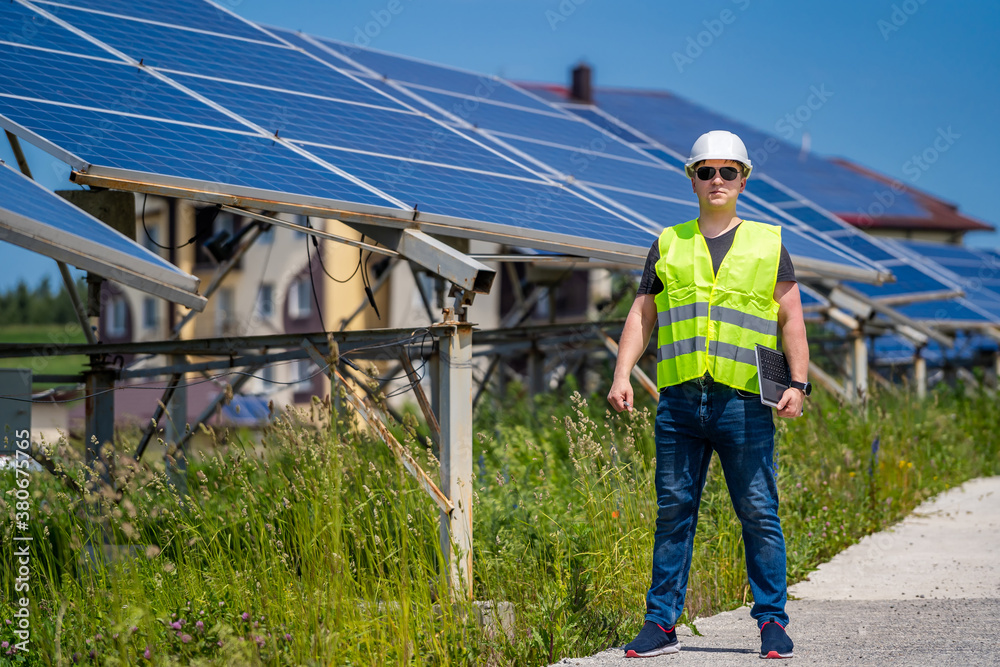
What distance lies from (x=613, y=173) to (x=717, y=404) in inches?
230

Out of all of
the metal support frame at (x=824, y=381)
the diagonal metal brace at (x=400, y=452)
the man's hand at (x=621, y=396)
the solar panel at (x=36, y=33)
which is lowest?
the diagonal metal brace at (x=400, y=452)

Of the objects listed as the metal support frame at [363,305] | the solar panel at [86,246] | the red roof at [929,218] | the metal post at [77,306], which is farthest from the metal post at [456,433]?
the red roof at [929,218]

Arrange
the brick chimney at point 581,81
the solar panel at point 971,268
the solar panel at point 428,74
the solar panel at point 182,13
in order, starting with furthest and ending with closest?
the brick chimney at point 581,81 → the solar panel at point 971,268 → the solar panel at point 428,74 → the solar panel at point 182,13

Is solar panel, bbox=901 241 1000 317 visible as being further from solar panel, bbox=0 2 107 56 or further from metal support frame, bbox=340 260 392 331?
solar panel, bbox=0 2 107 56

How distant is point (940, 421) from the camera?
10.9 m

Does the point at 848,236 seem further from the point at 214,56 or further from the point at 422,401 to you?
the point at 422,401

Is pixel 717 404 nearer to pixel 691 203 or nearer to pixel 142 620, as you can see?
pixel 142 620

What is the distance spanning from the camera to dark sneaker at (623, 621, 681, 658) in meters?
4.47

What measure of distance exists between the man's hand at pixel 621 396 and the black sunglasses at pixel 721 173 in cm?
91

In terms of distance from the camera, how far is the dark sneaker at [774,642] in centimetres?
440

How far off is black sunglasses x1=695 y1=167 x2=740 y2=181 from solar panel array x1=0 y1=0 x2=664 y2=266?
5.55 ft

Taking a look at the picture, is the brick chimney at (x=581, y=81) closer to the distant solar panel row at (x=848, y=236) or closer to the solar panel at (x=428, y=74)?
the distant solar panel row at (x=848, y=236)

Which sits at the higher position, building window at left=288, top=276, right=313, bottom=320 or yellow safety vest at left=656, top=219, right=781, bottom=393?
building window at left=288, top=276, right=313, bottom=320

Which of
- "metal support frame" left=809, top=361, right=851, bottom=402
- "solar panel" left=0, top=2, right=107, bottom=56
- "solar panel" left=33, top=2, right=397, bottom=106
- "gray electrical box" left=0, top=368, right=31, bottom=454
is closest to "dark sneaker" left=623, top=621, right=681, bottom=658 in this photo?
"gray electrical box" left=0, top=368, right=31, bottom=454
